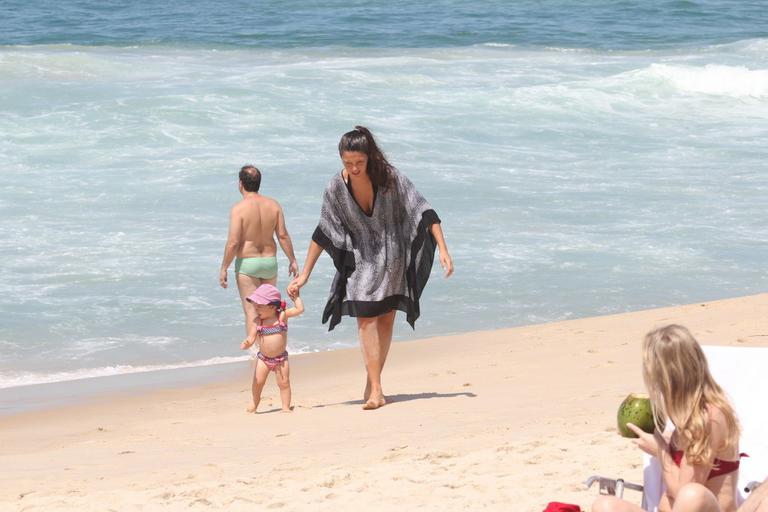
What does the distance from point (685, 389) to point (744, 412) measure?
1163 millimetres

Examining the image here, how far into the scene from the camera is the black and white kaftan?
6809 mm

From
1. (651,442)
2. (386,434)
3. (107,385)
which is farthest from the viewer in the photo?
(107,385)

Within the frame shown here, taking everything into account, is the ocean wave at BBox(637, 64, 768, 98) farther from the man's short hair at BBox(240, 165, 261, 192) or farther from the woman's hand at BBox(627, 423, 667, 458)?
the woman's hand at BBox(627, 423, 667, 458)

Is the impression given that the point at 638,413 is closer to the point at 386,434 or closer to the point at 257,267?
the point at 386,434

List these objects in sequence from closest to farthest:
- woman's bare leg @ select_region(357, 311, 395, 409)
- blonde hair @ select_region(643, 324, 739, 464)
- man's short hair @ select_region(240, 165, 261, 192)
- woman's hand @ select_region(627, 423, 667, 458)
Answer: blonde hair @ select_region(643, 324, 739, 464) < woman's hand @ select_region(627, 423, 667, 458) < woman's bare leg @ select_region(357, 311, 395, 409) < man's short hair @ select_region(240, 165, 261, 192)

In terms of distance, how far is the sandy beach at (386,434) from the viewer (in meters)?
5.29

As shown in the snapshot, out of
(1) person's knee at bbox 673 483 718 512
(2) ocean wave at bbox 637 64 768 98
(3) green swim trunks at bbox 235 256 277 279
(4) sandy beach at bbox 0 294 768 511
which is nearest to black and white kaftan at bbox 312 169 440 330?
(4) sandy beach at bbox 0 294 768 511

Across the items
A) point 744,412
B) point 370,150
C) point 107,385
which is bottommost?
point 107,385

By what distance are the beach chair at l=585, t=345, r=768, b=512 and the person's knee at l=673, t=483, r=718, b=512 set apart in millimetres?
410

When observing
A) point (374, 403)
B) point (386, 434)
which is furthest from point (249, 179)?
point (386, 434)

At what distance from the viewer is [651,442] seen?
13.6 feet

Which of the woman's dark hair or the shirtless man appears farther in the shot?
the shirtless man

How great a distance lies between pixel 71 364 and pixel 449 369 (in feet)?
8.20

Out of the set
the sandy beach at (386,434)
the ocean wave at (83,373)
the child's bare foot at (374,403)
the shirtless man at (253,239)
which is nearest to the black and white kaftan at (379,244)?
the child's bare foot at (374,403)
